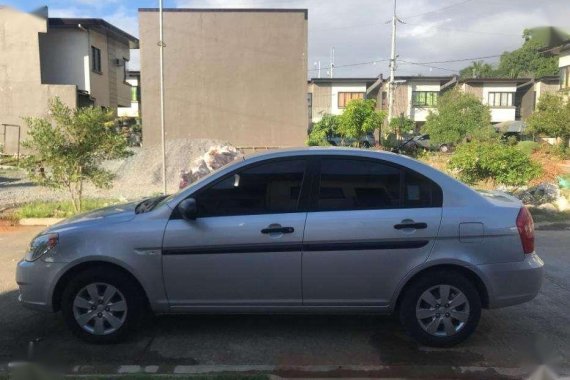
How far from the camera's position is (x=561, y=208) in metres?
11.3

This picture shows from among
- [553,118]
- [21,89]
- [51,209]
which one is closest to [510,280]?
[51,209]

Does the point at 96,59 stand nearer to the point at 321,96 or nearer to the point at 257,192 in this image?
the point at 321,96

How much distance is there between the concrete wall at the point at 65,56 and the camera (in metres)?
27.7

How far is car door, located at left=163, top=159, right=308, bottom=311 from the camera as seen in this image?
13.9ft

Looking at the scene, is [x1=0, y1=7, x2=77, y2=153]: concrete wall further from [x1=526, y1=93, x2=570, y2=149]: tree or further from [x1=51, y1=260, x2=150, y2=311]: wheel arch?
[x1=526, y1=93, x2=570, y2=149]: tree

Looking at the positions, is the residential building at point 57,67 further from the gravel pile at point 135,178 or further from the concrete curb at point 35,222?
the concrete curb at point 35,222

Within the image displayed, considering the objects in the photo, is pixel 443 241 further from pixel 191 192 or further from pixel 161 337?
pixel 161 337

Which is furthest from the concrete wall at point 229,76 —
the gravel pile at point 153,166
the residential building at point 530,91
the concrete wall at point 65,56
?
the residential building at point 530,91

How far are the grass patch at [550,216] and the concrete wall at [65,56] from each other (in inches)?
945

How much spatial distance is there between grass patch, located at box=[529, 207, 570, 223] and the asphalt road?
5.25m

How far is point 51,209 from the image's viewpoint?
10.9 metres

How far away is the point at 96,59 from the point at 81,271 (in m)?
27.5

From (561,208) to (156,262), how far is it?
9.83 meters

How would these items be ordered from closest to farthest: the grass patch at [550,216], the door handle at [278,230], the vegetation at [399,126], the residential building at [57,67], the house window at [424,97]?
the door handle at [278,230] → the grass patch at [550,216] → the residential building at [57,67] → the vegetation at [399,126] → the house window at [424,97]
